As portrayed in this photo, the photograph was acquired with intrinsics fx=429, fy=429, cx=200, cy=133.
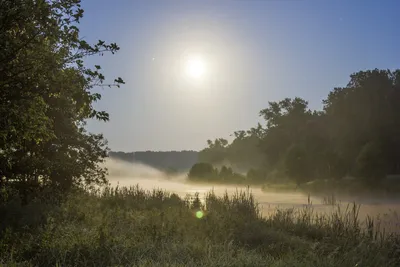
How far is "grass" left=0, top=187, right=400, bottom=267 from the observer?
33.4ft

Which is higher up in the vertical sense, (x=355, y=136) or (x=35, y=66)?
(x=355, y=136)

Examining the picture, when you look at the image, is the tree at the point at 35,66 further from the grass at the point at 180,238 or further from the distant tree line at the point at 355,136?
the distant tree line at the point at 355,136

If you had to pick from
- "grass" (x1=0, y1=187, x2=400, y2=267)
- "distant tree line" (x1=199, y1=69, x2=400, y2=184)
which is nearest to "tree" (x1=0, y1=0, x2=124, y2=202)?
"grass" (x1=0, y1=187, x2=400, y2=267)

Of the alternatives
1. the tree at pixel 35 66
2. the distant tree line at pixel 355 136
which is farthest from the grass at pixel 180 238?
the distant tree line at pixel 355 136

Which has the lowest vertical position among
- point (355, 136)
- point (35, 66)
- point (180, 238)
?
point (180, 238)

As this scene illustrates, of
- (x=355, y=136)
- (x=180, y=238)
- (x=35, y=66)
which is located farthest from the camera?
(x=355, y=136)

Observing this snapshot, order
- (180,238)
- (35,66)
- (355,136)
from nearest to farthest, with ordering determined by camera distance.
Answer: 1. (35,66)
2. (180,238)
3. (355,136)

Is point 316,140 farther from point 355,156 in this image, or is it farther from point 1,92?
point 1,92

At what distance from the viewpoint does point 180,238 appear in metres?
13.0

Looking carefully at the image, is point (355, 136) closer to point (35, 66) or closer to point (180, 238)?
point (180, 238)

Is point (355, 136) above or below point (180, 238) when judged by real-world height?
above

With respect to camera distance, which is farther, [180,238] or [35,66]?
[180,238]

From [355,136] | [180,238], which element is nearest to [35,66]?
[180,238]

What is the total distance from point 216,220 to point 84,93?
873cm
